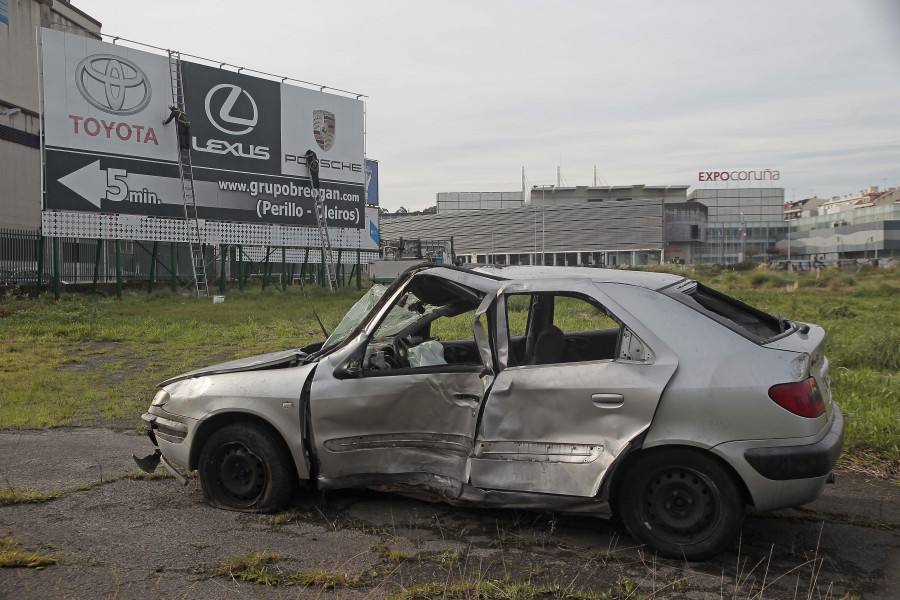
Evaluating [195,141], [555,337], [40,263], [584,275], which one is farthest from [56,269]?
[584,275]

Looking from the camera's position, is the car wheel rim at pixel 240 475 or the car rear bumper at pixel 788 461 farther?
the car wheel rim at pixel 240 475

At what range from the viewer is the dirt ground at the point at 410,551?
3.40 metres

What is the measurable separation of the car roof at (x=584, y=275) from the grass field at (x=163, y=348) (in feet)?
8.41

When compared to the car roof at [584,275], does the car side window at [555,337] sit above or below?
below

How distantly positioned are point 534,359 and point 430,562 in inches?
51.9

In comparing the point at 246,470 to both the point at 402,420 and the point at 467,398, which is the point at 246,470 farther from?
the point at 467,398

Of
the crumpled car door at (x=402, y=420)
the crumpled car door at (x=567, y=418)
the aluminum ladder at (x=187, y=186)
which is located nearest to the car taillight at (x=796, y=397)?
the crumpled car door at (x=567, y=418)

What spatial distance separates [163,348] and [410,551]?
10472 mm

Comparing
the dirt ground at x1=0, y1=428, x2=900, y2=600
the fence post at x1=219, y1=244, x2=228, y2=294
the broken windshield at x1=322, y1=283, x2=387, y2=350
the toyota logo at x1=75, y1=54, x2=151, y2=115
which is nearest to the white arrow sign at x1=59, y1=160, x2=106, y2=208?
Result: the toyota logo at x1=75, y1=54, x2=151, y2=115

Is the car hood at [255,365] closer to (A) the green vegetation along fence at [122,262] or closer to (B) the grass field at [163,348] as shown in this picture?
(B) the grass field at [163,348]

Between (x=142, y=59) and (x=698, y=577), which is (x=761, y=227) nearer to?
(x=142, y=59)

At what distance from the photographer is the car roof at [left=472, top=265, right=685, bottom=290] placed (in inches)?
164

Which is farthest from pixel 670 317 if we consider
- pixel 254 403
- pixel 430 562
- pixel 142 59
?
pixel 142 59

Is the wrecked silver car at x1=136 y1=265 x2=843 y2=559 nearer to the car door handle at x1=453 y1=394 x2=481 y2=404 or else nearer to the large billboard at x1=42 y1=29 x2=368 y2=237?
the car door handle at x1=453 y1=394 x2=481 y2=404
